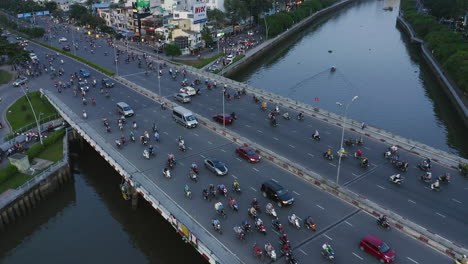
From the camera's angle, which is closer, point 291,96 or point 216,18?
point 291,96

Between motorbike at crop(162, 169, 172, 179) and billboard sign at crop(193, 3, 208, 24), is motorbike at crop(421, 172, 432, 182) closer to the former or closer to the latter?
motorbike at crop(162, 169, 172, 179)

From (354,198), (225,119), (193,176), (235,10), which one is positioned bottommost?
(193,176)

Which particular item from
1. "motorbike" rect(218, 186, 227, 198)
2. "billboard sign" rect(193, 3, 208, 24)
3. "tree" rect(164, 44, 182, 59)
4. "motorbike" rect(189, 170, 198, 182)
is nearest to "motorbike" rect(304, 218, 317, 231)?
"motorbike" rect(218, 186, 227, 198)

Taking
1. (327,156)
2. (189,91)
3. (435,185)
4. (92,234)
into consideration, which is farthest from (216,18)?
(435,185)

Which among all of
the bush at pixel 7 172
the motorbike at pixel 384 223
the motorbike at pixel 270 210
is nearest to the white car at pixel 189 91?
the bush at pixel 7 172

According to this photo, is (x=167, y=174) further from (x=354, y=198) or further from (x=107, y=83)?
(x=107, y=83)
